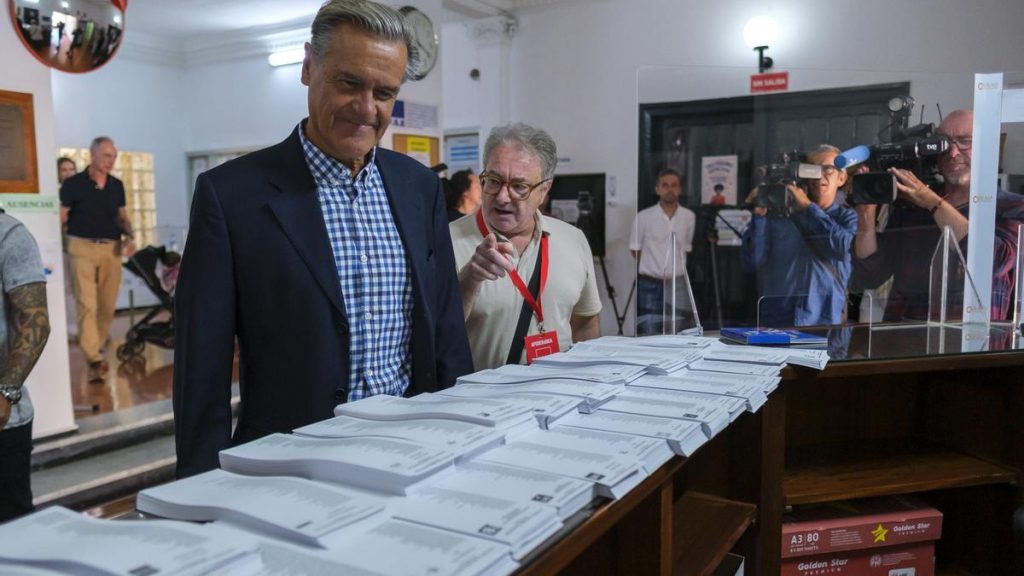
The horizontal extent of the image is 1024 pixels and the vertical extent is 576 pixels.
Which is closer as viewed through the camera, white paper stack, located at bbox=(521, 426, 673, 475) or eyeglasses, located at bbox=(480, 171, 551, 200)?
white paper stack, located at bbox=(521, 426, 673, 475)

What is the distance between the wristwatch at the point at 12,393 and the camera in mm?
1938

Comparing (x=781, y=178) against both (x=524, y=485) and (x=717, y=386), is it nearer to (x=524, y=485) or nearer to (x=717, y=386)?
(x=717, y=386)

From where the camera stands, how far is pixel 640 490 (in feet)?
3.16

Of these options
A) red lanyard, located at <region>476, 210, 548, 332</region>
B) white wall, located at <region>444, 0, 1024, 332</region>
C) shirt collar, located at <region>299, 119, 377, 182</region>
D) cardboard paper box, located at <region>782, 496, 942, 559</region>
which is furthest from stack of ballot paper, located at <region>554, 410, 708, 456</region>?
white wall, located at <region>444, 0, 1024, 332</region>

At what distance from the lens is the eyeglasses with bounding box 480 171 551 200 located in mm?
2080

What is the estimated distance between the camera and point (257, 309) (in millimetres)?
1407

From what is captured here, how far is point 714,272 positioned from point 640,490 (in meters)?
1.96

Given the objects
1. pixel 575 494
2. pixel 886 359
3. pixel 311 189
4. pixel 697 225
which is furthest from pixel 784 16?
pixel 575 494

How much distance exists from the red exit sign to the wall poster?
11.6 feet

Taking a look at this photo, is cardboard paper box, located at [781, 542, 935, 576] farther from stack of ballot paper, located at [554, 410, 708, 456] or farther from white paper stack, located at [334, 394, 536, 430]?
white paper stack, located at [334, 394, 536, 430]

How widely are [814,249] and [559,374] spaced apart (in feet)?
5.19

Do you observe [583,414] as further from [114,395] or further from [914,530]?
[114,395]

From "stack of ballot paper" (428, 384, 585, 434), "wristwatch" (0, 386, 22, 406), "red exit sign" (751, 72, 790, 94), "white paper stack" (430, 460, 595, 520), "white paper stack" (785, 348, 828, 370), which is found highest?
"red exit sign" (751, 72, 790, 94)

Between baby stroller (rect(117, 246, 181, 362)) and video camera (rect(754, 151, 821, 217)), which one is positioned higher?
video camera (rect(754, 151, 821, 217))
